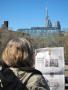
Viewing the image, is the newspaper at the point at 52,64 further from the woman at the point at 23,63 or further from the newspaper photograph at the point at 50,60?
the woman at the point at 23,63

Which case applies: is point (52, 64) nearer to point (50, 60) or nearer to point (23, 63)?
point (50, 60)

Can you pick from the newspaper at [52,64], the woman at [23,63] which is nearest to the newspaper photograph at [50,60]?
the newspaper at [52,64]

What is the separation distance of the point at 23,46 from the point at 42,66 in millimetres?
6529

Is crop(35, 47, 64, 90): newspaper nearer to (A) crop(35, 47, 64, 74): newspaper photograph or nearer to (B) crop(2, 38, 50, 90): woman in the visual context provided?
(A) crop(35, 47, 64, 74): newspaper photograph

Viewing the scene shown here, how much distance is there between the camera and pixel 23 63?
2.62m

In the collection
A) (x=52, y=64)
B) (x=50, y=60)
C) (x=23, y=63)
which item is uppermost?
(x=23, y=63)

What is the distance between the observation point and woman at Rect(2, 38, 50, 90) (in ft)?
8.28

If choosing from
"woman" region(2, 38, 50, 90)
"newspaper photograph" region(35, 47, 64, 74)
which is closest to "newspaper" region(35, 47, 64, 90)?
"newspaper photograph" region(35, 47, 64, 74)

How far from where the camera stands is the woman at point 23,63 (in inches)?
99.3

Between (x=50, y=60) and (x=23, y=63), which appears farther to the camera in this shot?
(x=50, y=60)

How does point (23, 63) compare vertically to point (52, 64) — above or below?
above

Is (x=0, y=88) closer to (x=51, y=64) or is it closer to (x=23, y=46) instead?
(x=23, y=46)

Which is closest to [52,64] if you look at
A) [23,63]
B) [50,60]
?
[50,60]

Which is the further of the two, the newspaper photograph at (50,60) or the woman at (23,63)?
the newspaper photograph at (50,60)
